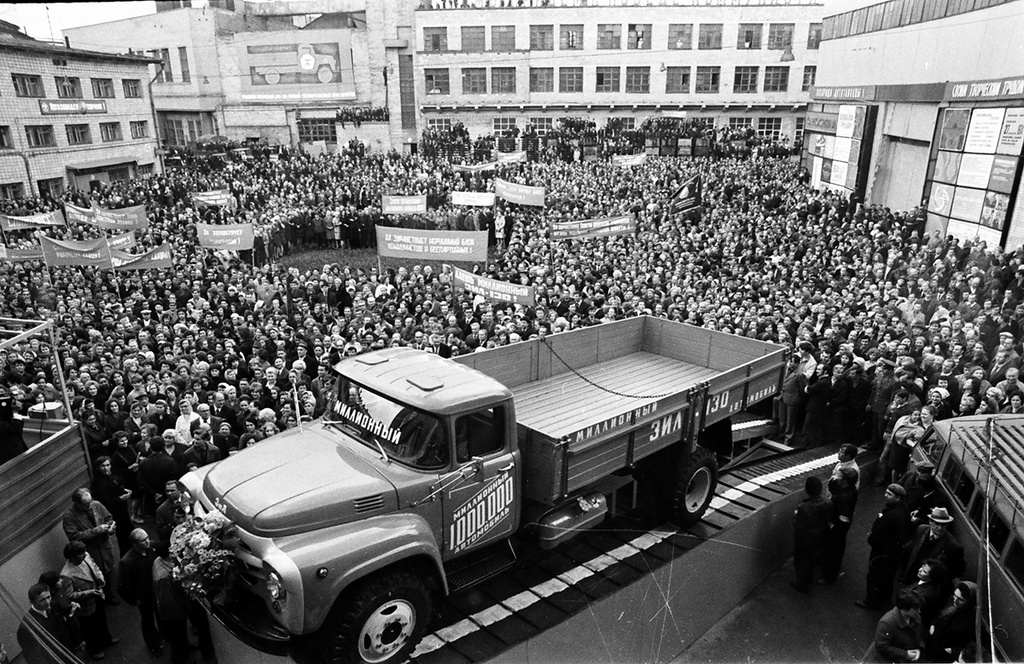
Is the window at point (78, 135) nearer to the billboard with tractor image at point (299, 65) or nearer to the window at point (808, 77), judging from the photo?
the billboard with tractor image at point (299, 65)

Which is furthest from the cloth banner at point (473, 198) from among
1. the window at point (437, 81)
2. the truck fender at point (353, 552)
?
the window at point (437, 81)

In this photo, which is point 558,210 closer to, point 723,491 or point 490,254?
point 490,254

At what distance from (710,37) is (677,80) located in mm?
3740

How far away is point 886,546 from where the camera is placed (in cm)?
682

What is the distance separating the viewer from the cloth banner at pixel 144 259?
53.0 feet

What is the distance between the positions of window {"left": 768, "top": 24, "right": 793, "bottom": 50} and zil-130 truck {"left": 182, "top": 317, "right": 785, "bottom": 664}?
49059 millimetres

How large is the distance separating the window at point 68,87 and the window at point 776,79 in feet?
147

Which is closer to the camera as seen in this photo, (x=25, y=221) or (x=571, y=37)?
(x=25, y=221)

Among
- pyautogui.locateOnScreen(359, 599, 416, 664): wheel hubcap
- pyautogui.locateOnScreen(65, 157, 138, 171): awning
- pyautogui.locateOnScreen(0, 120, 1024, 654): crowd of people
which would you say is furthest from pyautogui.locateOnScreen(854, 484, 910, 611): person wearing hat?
pyautogui.locateOnScreen(65, 157, 138, 171): awning

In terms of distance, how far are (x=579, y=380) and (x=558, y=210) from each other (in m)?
17.7

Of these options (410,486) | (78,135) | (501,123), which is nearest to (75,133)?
(78,135)

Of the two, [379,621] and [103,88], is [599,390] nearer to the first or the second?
[379,621]

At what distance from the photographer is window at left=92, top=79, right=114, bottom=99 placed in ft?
127

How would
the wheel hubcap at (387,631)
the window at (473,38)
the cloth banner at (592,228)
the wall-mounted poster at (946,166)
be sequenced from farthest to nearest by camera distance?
the window at (473,38)
the wall-mounted poster at (946,166)
the cloth banner at (592,228)
the wheel hubcap at (387,631)
